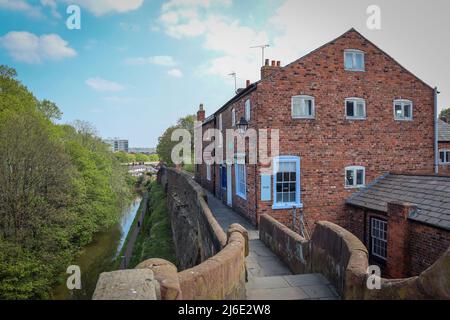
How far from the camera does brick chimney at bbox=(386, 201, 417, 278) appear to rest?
28.9ft

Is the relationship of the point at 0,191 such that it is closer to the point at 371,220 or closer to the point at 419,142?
the point at 371,220

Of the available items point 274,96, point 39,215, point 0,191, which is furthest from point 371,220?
point 0,191

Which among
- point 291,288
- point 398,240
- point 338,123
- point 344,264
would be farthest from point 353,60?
point 291,288

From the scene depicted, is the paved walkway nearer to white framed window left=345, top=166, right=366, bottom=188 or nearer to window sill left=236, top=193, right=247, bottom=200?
window sill left=236, top=193, right=247, bottom=200

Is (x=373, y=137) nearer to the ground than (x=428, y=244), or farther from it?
farther from it

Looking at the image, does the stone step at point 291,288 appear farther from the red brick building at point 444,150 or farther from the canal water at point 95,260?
the red brick building at point 444,150

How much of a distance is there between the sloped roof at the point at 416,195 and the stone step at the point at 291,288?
4571 mm

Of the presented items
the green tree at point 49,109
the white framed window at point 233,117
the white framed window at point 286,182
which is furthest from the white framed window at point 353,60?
the green tree at point 49,109

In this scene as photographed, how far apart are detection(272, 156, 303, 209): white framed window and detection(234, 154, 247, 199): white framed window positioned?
1717mm

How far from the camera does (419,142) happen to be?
13.3 m

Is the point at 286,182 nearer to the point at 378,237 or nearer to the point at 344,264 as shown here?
the point at 378,237

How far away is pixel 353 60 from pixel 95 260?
81.3ft

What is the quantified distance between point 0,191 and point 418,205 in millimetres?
22153

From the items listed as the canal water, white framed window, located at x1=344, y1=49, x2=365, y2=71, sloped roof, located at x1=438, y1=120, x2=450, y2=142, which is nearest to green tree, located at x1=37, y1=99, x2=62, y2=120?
the canal water
